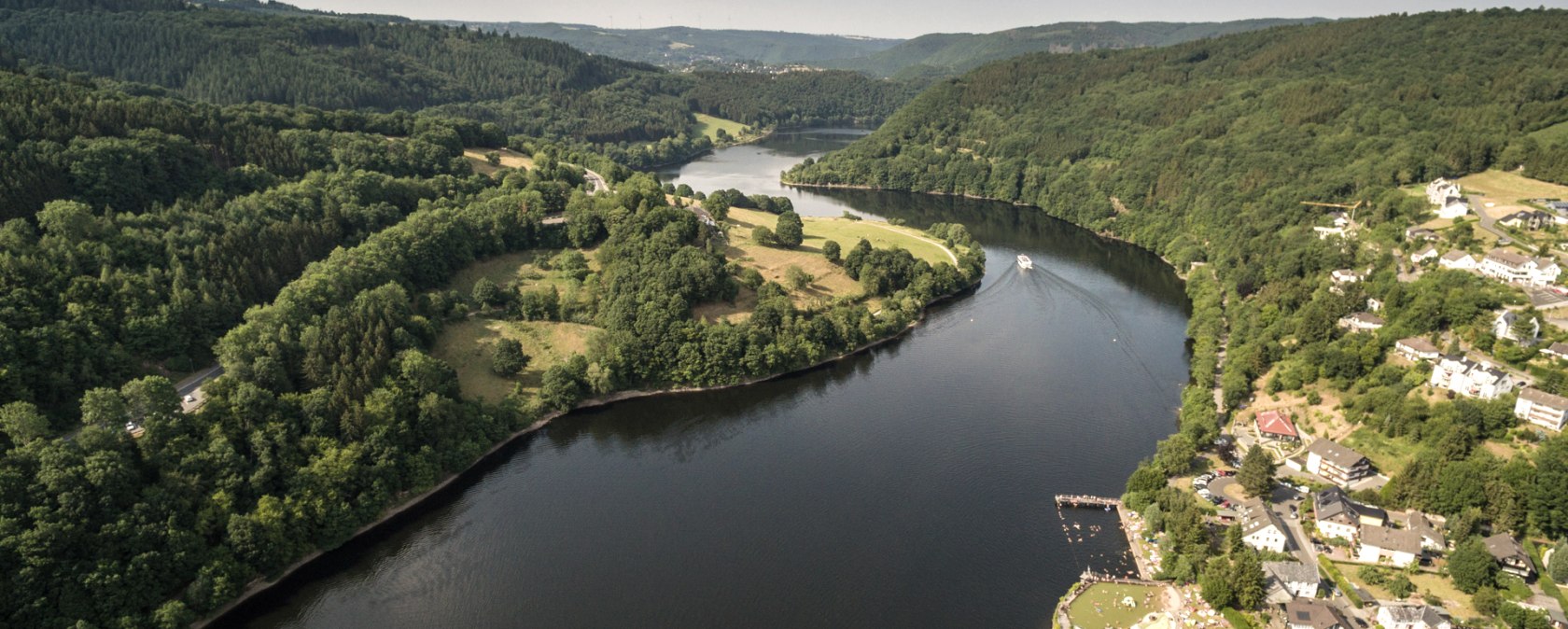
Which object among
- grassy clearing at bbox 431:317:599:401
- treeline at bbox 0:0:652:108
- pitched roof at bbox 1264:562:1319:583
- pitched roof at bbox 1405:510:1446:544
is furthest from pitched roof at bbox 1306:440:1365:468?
treeline at bbox 0:0:652:108

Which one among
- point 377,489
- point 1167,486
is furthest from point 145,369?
point 1167,486

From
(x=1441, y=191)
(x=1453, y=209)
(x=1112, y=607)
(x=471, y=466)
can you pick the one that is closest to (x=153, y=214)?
(x=471, y=466)

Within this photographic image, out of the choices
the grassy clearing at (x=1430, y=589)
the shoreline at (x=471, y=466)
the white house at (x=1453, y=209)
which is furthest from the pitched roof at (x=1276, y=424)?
the white house at (x=1453, y=209)

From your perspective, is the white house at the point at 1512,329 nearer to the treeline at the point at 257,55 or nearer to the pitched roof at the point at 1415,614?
the pitched roof at the point at 1415,614

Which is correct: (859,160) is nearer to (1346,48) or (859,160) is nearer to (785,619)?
(1346,48)

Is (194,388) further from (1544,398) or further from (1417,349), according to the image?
(1544,398)

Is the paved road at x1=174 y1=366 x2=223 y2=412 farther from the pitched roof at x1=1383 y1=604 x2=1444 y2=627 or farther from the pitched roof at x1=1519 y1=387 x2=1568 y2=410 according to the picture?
the pitched roof at x1=1519 y1=387 x2=1568 y2=410
